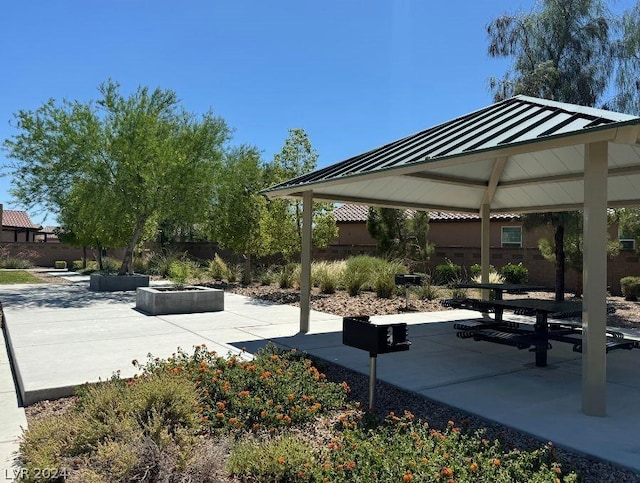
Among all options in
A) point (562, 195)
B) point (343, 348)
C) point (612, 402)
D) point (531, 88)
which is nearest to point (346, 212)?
point (531, 88)

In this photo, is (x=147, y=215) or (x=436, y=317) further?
(x=147, y=215)

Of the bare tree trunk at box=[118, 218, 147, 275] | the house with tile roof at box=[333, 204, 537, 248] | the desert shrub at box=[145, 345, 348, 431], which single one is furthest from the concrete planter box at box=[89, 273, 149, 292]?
the desert shrub at box=[145, 345, 348, 431]

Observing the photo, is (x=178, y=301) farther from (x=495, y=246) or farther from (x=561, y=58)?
(x=495, y=246)

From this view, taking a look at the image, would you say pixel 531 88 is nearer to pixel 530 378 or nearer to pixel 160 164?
pixel 530 378

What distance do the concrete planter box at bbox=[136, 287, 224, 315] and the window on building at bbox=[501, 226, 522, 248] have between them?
16299 mm

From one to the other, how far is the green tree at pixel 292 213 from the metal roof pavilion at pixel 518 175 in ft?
20.7

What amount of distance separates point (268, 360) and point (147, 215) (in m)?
13.5

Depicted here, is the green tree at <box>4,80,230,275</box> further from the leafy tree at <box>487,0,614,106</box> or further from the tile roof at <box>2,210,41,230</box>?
the tile roof at <box>2,210,41,230</box>

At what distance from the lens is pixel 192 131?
1856cm

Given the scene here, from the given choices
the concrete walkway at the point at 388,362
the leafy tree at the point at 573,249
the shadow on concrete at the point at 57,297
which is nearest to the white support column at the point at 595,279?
the concrete walkway at the point at 388,362

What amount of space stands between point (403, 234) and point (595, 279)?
1762 centimetres

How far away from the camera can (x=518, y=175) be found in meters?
10.4

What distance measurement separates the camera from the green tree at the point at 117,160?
1670 centimetres

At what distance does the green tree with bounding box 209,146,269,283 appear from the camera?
1884 cm
